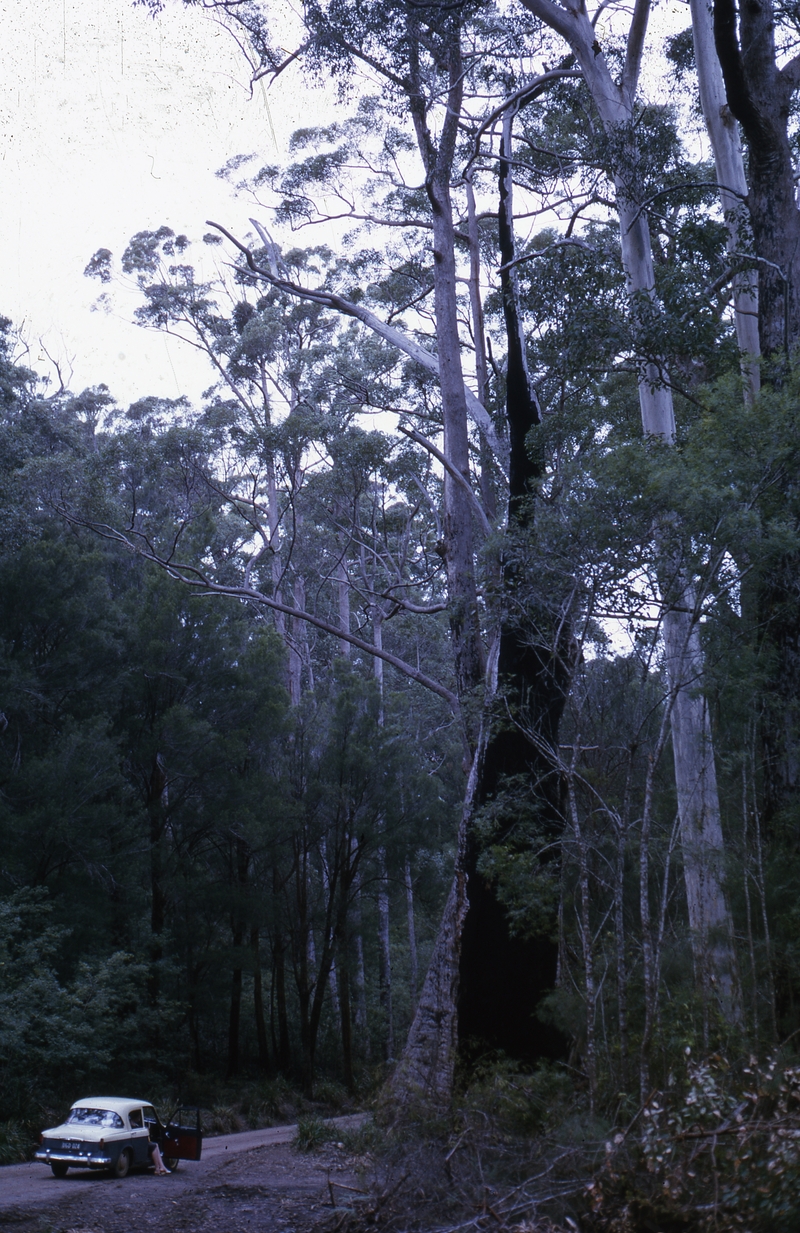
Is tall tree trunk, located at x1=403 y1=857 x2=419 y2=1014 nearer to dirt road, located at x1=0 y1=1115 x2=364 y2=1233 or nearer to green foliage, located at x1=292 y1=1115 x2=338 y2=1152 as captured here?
green foliage, located at x1=292 y1=1115 x2=338 y2=1152

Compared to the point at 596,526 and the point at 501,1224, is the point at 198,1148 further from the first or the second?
the point at 596,526

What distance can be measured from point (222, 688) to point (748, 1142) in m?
15.0

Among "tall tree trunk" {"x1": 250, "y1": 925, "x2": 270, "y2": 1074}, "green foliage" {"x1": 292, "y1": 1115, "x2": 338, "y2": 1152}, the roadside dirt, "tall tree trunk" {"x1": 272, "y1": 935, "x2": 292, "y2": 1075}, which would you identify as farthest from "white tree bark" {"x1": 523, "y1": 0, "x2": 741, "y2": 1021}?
"tall tree trunk" {"x1": 272, "y1": 935, "x2": 292, "y2": 1075}

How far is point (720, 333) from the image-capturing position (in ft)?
34.2

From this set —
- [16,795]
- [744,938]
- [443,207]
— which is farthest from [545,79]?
[16,795]

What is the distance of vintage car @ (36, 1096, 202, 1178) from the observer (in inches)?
375

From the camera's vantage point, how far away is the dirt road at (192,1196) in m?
7.36

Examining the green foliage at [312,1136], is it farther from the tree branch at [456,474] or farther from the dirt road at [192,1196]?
the tree branch at [456,474]

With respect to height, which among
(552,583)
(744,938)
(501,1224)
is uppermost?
(552,583)

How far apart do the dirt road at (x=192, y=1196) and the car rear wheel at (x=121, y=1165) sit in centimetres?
9

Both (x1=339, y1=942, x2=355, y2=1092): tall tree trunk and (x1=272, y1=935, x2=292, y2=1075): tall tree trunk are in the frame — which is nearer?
(x1=339, y1=942, x2=355, y2=1092): tall tree trunk

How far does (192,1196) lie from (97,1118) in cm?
176

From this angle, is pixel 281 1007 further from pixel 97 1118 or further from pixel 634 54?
pixel 634 54

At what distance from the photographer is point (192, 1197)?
8.57m
